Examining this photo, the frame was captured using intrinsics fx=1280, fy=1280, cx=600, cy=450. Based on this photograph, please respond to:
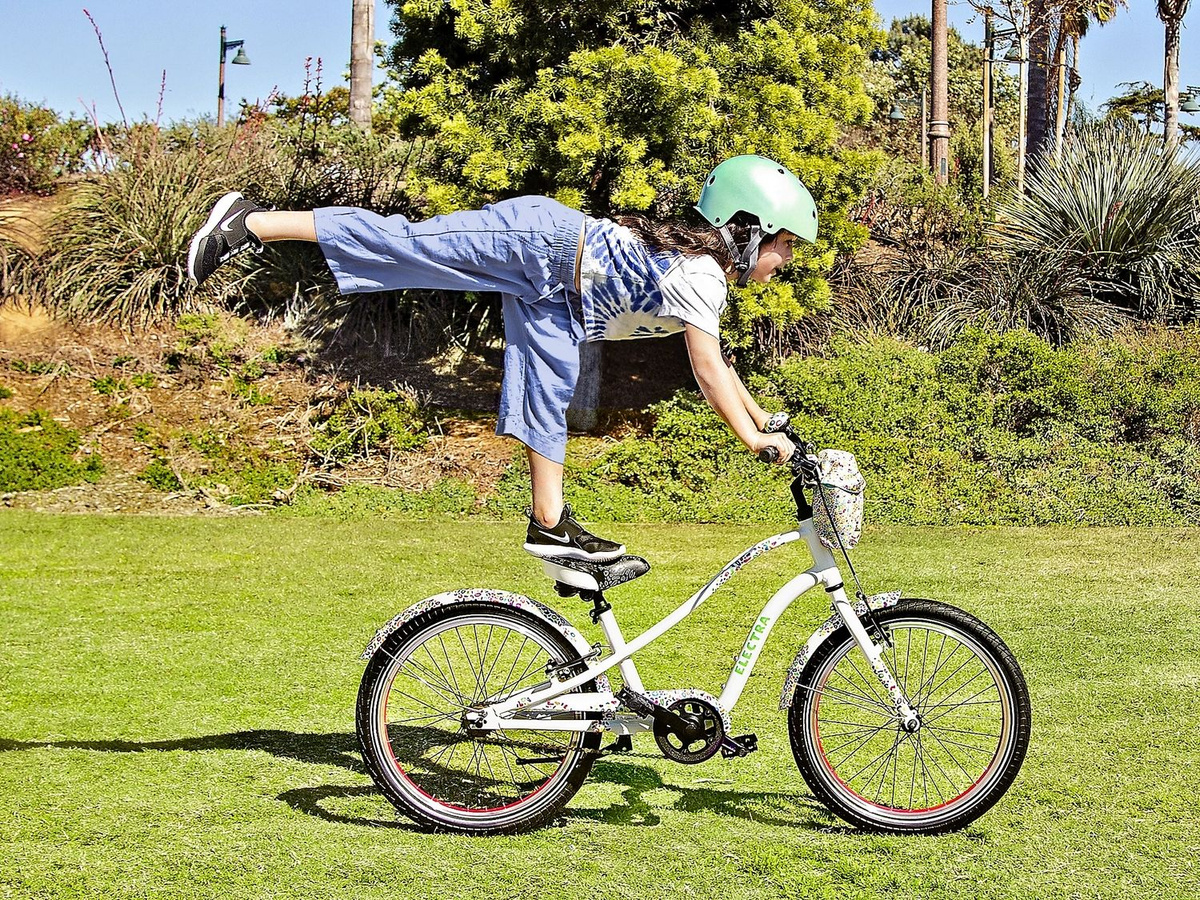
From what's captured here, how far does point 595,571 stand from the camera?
412 centimetres

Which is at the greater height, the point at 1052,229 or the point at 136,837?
the point at 1052,229

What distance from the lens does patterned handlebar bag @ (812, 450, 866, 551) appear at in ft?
13.0

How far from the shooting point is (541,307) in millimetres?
4223

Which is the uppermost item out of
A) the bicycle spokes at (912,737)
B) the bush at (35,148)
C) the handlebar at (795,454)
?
the bush at (35,148)

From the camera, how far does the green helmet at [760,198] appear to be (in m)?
3.94

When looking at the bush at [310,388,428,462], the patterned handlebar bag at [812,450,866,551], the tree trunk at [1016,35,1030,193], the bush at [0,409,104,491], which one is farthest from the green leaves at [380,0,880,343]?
the patterned handlebar bag at [812,450,866,551]

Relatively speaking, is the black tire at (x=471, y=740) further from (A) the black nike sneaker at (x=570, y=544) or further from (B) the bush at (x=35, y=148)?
(B) the bush at (x=35, y=148)

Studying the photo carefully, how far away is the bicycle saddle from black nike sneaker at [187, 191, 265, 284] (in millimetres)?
1407

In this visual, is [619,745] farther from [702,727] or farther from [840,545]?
[840,545]

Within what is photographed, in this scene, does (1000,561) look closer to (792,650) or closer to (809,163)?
(792,650)

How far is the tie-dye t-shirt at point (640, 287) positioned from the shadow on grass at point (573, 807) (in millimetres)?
1609

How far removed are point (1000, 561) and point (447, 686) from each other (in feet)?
15.5

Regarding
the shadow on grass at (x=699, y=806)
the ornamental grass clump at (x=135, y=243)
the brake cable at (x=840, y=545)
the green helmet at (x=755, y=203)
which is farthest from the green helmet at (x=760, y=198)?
the ornamental grass clump at (x=135, y=243)

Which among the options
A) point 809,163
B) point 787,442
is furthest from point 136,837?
point 809,163
